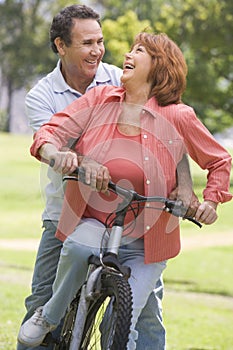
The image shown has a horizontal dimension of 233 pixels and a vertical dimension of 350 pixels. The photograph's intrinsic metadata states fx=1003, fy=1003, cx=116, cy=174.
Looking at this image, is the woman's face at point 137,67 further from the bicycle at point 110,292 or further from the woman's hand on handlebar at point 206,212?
the woman's hand on handlebar at point 206,212

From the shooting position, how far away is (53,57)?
5744cm

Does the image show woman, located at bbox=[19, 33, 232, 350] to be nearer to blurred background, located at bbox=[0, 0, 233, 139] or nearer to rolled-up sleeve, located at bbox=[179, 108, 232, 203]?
rolled-up sleeve, located at bbox=[179, 108, 232, 203]

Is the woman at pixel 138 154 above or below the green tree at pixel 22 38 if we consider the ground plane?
above

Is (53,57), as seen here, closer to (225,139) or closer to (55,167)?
(225,139)

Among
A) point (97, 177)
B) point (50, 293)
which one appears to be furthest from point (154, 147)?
point (50, 293)

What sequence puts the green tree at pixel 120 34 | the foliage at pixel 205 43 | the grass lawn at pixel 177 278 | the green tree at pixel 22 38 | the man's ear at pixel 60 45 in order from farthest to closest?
1. the green tree at pixel 22 38
2. the green tree at pixel 120 34
3. the foliage at pixel 205 43
4. the grass lawn at pixel 177 278
5. the man's ear at pixel 60 45

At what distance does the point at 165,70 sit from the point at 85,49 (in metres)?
0.70

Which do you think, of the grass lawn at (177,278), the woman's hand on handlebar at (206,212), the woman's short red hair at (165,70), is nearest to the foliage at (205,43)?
the grass lawn at (177,278)

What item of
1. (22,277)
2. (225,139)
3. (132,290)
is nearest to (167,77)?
(132,290)

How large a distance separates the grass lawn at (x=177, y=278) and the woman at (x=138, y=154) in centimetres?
28

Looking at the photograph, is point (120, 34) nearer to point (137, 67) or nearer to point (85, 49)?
point (85, 49)

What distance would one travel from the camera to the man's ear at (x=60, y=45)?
515 centimetres

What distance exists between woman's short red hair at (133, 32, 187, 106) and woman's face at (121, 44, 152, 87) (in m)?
0.02

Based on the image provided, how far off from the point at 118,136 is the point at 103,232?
1.40ft
